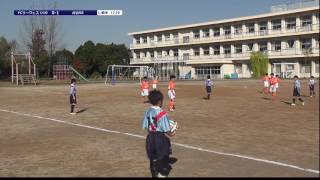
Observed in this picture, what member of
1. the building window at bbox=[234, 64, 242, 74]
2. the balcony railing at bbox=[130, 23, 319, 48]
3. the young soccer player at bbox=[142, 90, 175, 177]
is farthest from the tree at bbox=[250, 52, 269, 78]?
the young soccer player at bbox=[142, 90, 175, 177]

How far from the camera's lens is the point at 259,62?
2697 inches

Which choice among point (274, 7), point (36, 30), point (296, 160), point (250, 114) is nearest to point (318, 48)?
point (274, 7)

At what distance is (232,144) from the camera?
10.5 meters

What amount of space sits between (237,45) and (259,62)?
8729 millimetres

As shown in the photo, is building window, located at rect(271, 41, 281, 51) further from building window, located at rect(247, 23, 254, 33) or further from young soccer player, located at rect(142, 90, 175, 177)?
young soccer player, located at rect(142, 90, 175, 177)

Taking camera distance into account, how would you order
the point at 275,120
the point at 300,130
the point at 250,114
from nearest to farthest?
the point at 300,130, the point at 275,120, the point at 250,114

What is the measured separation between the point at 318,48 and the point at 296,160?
59047mm

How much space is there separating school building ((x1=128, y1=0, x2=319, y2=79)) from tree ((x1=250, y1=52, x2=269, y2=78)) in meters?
1.59

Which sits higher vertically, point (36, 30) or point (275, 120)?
point (36, 30)

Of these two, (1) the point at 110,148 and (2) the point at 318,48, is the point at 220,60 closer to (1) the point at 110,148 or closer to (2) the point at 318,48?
(2) the point at 318,48

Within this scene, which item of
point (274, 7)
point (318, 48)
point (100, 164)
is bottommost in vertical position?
point (100, 164)

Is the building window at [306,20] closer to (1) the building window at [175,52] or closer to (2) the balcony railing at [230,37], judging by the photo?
(2) the balcony railing at [230,37]

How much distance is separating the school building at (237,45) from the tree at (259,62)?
5.20ft

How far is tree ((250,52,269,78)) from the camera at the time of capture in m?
68.3
